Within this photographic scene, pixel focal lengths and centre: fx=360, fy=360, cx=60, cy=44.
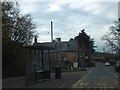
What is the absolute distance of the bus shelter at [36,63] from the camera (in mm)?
29172

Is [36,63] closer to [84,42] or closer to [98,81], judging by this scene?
[98,81]

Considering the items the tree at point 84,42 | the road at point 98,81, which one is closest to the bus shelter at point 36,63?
the road at point 98,81

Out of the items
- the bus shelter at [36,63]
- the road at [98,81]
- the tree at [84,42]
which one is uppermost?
the tree at [84,42]

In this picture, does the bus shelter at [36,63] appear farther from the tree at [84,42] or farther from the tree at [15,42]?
the tree at [84,42]

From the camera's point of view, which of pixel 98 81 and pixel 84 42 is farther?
pixel 84 42

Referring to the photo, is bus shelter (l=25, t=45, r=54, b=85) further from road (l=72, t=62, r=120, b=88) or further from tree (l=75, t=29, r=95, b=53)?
tree (l=75, t=29, r=95, b=53)

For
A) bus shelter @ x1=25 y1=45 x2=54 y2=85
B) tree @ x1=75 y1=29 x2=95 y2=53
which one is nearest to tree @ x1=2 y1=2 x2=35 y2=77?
bus shelter @ x1=25 y1=45 x2=54 y2=85

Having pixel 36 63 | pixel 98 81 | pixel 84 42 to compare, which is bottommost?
pixel 98 81

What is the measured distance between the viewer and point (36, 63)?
32156 millimetres

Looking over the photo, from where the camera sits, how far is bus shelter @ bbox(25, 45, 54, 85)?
29.2m

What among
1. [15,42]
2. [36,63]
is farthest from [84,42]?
[36,63]

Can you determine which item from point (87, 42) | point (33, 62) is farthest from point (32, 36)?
point (87, 42)

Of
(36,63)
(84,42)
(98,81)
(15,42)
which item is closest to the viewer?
(36,63)

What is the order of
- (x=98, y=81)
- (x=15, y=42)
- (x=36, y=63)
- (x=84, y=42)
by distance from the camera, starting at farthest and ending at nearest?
(x=84, y=42) < (x=15, y=42) < (x=98, y=81) < (x=36, y=63)
